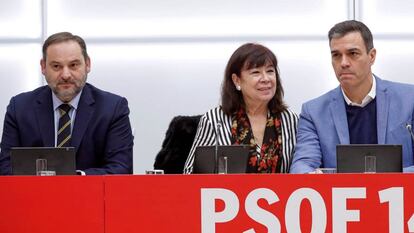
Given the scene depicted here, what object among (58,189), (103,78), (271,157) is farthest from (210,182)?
(103,78)

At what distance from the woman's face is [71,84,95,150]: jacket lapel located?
27.6 inches

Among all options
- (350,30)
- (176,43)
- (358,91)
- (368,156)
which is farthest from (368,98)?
(176,43)

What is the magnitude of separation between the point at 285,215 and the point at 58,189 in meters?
0.81

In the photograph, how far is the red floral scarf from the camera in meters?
4.25

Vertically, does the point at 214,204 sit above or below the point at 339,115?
below

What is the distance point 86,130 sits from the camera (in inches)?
169

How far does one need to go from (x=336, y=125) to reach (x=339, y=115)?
59 millimetres

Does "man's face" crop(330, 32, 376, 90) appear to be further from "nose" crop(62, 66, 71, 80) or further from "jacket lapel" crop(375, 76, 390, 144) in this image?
"nose" crop(62, 66, 71, 80)

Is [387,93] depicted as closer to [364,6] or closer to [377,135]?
[377,135]

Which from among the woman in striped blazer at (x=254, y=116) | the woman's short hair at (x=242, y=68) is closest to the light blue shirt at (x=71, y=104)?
the woman in striped blazer at (x=254, y=116)

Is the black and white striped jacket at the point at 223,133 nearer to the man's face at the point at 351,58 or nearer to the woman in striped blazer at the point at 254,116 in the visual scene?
the woman in striped blazer at the point at 254,116

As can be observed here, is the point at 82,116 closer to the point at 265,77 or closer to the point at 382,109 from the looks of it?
the point at 265,77

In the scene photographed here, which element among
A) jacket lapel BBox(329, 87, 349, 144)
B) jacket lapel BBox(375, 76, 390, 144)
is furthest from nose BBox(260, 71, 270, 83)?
jacket lapel BBox(375, 76, 390, 144)

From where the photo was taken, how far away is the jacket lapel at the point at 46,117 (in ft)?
14.1
